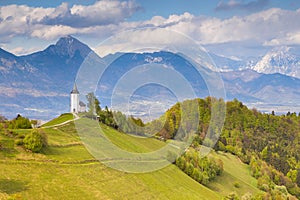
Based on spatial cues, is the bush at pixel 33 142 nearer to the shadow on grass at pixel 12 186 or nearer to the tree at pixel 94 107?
the shadow on grass at pixel 12 186

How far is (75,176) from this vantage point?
5866cm

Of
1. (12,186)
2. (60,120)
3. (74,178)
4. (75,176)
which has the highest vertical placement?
(60,120)

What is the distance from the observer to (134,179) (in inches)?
2537

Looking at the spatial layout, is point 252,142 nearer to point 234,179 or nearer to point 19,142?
point 234,179

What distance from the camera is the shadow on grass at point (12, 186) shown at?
4872cm

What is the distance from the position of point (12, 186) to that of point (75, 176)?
10.7m

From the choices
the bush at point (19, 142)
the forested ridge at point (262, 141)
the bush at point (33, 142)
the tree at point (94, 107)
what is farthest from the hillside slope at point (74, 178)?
the forested ridge at point (262, 141)

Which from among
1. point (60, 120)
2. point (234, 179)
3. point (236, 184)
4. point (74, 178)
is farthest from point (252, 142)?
point (74, 178)

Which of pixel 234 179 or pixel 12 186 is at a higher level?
pixel 12 186

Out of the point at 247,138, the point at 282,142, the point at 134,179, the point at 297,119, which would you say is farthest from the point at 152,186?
the point at 297,119

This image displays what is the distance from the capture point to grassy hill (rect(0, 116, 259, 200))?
5209 cm

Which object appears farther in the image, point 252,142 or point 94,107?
point 252,142

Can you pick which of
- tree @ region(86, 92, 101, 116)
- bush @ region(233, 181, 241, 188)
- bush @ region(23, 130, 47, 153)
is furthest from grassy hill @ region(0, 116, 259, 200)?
bush @ region(233, 181, 241, 188)

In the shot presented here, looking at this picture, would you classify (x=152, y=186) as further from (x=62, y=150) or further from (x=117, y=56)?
(x=117, y=56)
